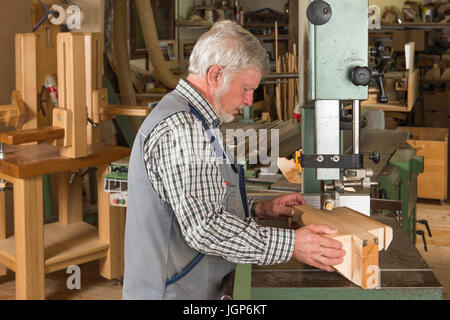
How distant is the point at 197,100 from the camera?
5.79ft

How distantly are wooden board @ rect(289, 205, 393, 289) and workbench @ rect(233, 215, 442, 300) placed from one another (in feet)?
0.08

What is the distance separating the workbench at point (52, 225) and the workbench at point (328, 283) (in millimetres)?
1715

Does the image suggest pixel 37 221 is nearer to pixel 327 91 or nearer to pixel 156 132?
pixel 156 132

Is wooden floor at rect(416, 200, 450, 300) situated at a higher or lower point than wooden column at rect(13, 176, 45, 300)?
lower

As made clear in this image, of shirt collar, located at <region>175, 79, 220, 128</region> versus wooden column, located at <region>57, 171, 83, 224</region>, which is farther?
wooden column, located at <region>57, 171, 83, 224</region>

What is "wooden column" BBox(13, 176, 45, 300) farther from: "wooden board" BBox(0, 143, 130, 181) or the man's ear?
the man's ear

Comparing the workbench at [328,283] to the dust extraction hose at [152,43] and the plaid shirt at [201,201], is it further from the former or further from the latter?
the dust extraction hose at [152,43]

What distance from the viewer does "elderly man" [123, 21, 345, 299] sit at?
5.15 ft

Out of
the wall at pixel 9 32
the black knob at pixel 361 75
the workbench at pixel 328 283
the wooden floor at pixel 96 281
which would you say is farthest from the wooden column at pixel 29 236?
the black knob at pixel 361 75

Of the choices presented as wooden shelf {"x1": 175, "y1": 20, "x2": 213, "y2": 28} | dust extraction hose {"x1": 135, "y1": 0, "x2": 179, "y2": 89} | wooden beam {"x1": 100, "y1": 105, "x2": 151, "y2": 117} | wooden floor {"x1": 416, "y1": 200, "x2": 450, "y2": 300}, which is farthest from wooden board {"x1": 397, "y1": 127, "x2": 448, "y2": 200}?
wooden beam {"x1": 100, "y1": 105, "x2": 151, "y2": 117}

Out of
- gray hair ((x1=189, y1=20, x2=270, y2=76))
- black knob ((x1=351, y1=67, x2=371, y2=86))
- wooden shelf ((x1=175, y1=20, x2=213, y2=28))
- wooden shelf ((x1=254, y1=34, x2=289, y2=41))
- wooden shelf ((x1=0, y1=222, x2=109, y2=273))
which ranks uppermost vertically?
wooden shelf ((x1=175, y1=20, x2=213, y2=28))

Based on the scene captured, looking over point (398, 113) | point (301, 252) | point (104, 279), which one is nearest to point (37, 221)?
point (104, 279)

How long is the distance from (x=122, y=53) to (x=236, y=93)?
3.06 m

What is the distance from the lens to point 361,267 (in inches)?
55.1
